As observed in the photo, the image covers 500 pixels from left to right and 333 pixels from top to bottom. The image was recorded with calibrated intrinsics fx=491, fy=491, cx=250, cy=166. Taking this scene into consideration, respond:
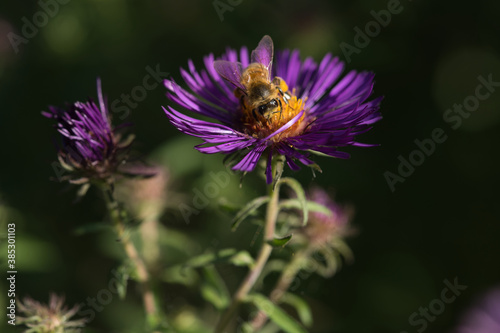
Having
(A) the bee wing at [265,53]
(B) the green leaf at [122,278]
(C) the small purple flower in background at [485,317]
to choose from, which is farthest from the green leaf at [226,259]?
(C) the small purple flower in background at [485,317]

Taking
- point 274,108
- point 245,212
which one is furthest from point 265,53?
point 245,212

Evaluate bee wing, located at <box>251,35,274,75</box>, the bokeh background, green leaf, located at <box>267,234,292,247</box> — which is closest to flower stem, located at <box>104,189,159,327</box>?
green leaf, located at <box>267,234,292,247</box>

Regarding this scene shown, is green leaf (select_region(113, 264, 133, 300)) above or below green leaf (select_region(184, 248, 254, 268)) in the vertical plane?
above

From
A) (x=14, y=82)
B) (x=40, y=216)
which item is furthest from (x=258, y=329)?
(x=14, y=82)

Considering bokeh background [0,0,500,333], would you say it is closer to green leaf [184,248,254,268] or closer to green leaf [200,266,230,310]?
green leaf [200,266,230,310]

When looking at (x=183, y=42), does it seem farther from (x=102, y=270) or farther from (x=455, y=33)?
(x=455, y=33)
